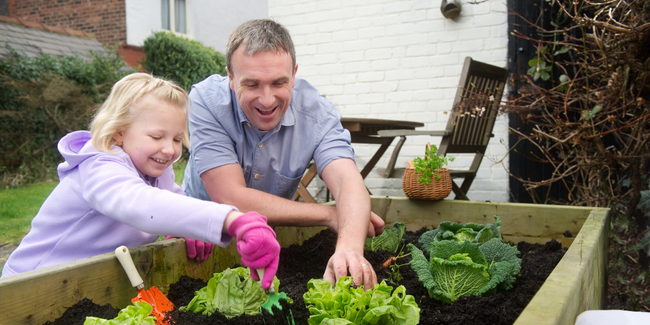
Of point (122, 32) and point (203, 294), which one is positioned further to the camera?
point (122, 32)

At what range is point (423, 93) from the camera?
475cm

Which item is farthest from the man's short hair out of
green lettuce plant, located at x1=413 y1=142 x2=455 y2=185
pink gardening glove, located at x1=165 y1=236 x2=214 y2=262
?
green lettuce plant, located at x1=413 y1=142 x2=455 y2=185

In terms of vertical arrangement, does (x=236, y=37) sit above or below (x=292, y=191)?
above

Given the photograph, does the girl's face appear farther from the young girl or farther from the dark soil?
the dark soil

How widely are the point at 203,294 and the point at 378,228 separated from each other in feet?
2.80

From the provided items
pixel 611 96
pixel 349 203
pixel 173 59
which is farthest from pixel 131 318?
pixel 173 59

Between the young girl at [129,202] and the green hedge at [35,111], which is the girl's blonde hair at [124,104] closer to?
the young girl at [129,202]

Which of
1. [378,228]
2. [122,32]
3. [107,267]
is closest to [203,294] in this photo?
[107,267]

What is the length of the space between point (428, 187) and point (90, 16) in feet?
39.0

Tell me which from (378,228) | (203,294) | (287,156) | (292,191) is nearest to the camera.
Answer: (203,294)

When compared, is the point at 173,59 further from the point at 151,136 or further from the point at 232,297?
the point at 232,297

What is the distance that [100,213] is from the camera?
138cm

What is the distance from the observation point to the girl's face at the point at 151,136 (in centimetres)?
144

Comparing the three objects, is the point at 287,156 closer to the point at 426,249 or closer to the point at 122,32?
the point at 426,249
